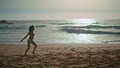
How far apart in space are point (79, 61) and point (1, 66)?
330 cm

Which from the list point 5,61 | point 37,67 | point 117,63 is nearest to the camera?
point 37,67

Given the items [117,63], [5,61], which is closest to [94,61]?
[117,63]

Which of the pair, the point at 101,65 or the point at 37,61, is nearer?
the point at 101,65

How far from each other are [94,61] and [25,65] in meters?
2.97

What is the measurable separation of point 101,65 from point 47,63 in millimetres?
2190

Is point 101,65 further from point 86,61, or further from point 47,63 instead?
point 47,63

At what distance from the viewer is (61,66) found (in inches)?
393

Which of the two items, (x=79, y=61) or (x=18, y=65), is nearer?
(x=18, y=65)

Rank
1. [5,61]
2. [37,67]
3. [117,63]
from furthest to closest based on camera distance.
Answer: [5,61] → [117,63] → [37,67]

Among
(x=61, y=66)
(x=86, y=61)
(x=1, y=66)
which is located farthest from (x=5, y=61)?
(x=86, y=61)

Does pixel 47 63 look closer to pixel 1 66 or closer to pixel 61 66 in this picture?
pixel 61 66

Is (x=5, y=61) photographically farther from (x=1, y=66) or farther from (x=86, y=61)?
(x=86, y=61)

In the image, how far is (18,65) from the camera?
10.3 metres

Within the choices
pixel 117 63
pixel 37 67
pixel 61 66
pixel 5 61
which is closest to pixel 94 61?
pixel 117 63
